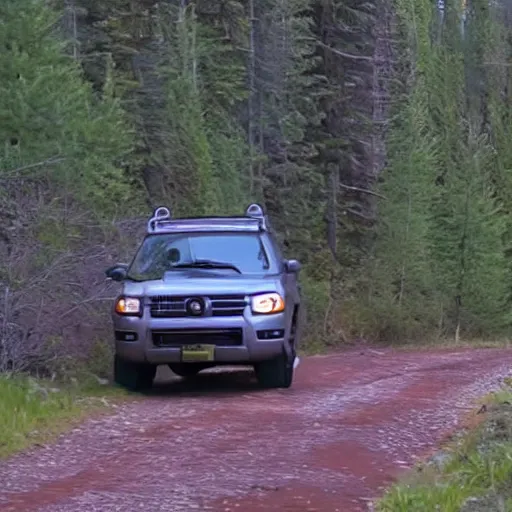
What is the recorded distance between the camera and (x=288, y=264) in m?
13.7

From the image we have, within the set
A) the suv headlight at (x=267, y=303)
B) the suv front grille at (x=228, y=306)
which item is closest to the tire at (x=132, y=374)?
the suv front grille at (x=228, y=306)

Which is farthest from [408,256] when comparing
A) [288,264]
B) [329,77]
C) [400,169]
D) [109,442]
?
[109,442]

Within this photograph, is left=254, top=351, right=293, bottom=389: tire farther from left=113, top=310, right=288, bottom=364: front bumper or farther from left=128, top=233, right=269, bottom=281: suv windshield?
left=128, top=233, right=269, bottom=281: suv windshield

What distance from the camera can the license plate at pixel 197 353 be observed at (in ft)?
41.2

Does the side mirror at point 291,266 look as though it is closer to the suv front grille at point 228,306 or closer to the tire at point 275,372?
the tire at point 275,372

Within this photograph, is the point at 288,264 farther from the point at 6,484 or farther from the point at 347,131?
the point at 347,131

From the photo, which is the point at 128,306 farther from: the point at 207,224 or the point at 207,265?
the point at 207,224

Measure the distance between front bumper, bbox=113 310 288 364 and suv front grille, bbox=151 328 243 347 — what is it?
0.10ft

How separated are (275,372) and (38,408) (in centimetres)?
323

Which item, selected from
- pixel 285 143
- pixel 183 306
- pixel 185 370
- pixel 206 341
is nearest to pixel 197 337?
pixel 206 341

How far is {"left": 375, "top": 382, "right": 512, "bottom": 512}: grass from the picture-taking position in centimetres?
711

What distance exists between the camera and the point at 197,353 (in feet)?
41.2

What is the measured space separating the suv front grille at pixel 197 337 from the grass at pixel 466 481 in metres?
3.65

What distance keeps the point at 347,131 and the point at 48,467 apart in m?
32.7
